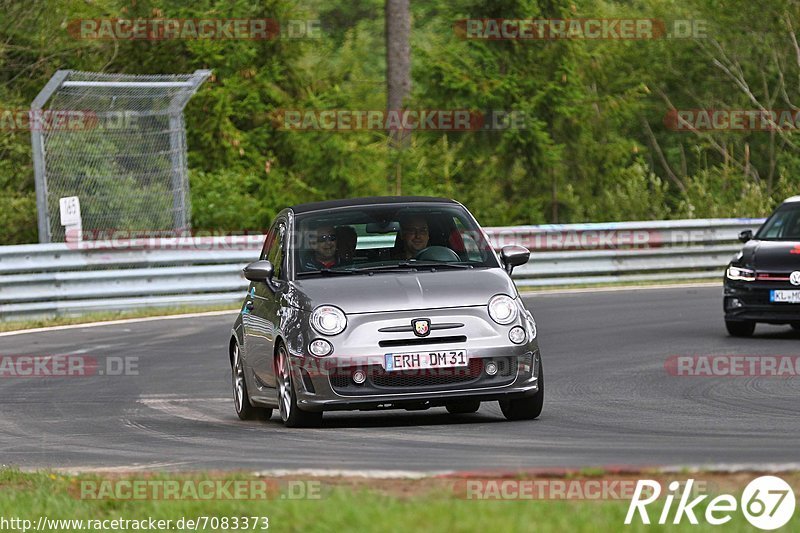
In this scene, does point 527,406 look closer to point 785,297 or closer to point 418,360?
point 418,360

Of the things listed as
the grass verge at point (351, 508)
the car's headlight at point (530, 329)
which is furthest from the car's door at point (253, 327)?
the grass verge at point (351, 508)

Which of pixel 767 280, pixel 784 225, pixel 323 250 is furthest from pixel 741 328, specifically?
pixel 323 250

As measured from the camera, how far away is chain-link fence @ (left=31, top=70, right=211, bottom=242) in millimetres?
23500

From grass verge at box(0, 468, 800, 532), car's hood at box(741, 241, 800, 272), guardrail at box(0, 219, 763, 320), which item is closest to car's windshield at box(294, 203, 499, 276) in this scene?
grass verge at box(0, 468, 800, 532)

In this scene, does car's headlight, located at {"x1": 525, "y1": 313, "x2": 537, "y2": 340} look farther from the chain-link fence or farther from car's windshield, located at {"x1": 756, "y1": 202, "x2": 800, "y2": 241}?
the chain-link fence

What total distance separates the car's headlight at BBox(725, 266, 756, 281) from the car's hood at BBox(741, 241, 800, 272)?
0.08 meters

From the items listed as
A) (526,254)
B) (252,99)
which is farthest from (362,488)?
(252,99)

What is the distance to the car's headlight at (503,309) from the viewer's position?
1095 cm

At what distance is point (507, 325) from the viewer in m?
11.0

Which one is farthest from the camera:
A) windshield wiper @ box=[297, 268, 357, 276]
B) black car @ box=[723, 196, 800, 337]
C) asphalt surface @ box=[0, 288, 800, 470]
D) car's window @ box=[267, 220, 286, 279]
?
black car @ box=[723, 196, 800, 337]

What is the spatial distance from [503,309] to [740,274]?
7.72 metres

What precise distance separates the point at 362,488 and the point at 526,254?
4.51 meters

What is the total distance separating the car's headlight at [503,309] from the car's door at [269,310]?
157cm

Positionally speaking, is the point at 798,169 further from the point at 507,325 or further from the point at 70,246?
the point at 507,325
